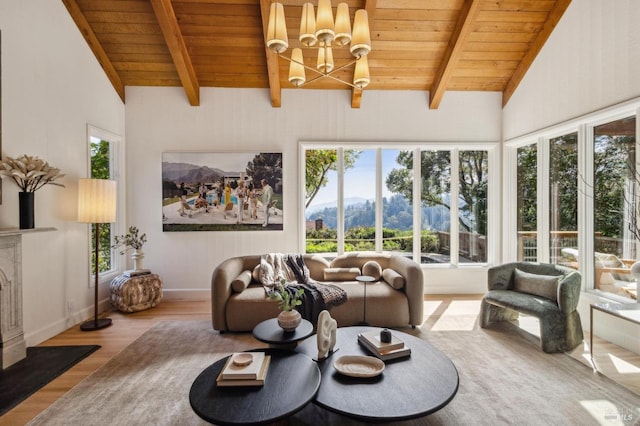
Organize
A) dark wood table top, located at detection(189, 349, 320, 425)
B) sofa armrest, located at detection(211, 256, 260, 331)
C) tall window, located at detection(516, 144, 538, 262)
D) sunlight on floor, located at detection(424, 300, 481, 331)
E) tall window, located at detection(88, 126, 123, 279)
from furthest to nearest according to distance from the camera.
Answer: tall window, located at detection(516, 144, 538, 262), tall window, located at detection(88, 126, 123, 279), sunlight on floor, located at detection(424, 300, 481, 331), sofa armrest, located at detection(211, 256, 260, 331), dark wood table top, located at detection(189, 349, 320, 425)

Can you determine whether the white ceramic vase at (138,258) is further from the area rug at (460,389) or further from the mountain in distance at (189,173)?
the area rug at (460,389)

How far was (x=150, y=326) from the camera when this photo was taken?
3.44m

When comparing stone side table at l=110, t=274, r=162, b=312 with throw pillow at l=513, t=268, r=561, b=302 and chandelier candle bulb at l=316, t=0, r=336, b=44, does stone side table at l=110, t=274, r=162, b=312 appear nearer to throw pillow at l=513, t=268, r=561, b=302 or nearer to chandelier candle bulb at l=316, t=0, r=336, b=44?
chandelier candle bulb at l=316, t=0, r=336, b=44

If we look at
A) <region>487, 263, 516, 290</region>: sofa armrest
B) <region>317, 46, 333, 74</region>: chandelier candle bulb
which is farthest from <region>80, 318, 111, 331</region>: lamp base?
<region>487, 263, 516, 290</region>: sofa armrest

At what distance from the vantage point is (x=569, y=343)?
280cm

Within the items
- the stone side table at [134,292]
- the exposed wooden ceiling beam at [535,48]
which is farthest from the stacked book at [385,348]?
the exposed wooden ceiling beam at [535,48]

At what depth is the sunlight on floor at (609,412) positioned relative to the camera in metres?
1.90

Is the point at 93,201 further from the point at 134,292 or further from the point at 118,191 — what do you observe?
the point at 134,292

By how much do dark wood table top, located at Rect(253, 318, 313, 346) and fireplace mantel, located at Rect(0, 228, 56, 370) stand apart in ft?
6.81

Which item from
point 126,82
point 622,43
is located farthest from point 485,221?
point 126,82

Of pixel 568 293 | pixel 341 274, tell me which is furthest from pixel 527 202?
pixel 341 274

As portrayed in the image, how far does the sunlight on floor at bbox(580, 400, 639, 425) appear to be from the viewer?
1.90 metres

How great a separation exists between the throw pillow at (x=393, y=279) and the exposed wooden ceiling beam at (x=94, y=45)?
432 cm

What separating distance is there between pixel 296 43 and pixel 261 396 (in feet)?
12.3
